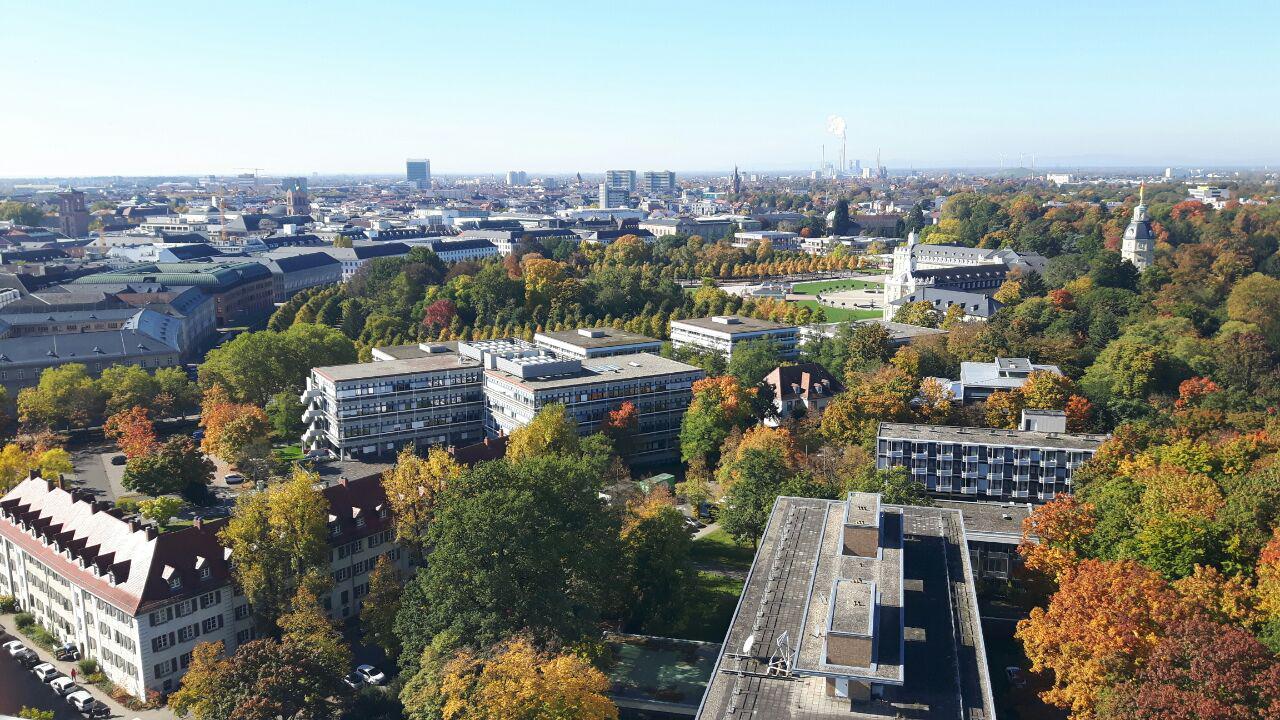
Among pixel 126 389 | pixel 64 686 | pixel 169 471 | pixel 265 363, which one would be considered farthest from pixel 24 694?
pixel 265 363

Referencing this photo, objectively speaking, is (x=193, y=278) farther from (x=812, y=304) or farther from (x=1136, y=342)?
(x=1136, y=342)

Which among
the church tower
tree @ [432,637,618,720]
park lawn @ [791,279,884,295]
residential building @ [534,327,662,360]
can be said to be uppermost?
the church tower

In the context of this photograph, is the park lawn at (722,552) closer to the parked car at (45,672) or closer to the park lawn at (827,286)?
the parked car at (45,672)

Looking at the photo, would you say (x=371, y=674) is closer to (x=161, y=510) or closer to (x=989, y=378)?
(x=161, y=510)

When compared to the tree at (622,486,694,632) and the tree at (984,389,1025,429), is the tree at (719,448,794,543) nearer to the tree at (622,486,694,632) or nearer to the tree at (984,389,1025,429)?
the tree at (622,486,694,632)

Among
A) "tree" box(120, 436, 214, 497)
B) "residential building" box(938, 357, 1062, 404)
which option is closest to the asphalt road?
"tree" box(120, 436, 214, 497)

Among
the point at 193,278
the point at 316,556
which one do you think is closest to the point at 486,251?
the point at 193,278

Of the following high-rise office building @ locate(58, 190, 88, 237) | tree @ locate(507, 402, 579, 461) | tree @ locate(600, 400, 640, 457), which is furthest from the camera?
high-rise office building @ locate(58, 190, 88, 237)
